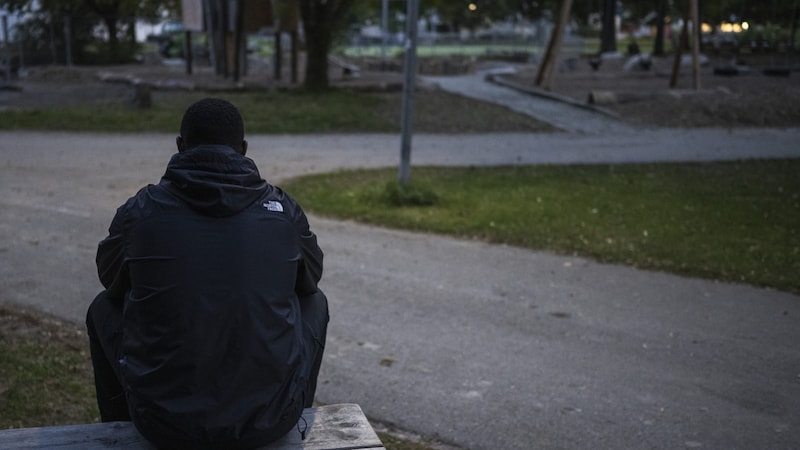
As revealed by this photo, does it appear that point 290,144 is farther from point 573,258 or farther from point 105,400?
point 105,400

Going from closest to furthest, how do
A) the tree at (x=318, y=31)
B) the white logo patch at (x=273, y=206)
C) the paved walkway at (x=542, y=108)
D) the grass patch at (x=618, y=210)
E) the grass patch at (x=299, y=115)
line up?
1. the white logo patch at (x=273, y=206)
2. the grass patch at (x=618, y=210)
3. the grass patch at (x=299, y=115)
4. the paved walkway at (x=542, y=108)
5. the tree at (x=318, y=31)

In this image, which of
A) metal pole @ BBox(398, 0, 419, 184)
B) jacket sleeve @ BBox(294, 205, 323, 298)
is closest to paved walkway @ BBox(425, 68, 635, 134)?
metal pole @ BBox(398, 0, 419, 184)

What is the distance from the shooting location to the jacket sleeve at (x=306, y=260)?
11.5 feet

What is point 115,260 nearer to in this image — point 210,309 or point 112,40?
point 210,309

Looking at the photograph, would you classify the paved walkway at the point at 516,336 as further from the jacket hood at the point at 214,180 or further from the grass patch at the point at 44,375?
the jacket hood at the point at 214,180

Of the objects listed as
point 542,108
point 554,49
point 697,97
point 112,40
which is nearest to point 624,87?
point 554,49

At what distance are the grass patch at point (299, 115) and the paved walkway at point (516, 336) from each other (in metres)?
6.44

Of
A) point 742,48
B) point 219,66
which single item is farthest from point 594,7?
point 219,66

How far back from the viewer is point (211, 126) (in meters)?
3.42

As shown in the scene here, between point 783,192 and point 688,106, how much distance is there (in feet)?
30.8

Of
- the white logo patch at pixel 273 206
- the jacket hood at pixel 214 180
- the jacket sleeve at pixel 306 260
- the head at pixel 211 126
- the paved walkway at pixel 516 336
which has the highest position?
the head at pixel 211 126

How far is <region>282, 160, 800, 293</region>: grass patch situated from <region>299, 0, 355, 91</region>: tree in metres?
10.4

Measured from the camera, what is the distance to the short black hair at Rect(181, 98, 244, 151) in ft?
11.2

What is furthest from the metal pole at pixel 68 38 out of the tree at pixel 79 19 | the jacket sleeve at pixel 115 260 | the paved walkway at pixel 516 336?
the jacket sleeve at pixel 115 260
